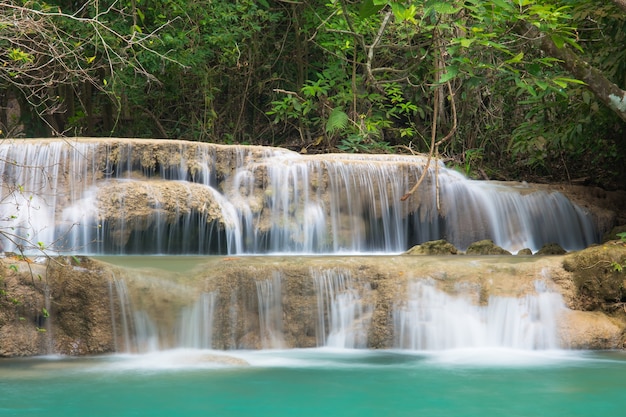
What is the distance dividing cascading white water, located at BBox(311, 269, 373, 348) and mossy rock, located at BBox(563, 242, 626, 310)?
1.84m

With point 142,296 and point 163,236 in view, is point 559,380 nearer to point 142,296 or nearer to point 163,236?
point 142,296

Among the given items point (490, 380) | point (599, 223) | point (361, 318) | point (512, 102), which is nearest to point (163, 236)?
point (361, 318)

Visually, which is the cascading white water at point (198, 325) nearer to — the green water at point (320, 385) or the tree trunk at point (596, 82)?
the green water at point (320, 385)

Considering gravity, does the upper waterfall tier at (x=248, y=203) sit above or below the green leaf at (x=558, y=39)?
below

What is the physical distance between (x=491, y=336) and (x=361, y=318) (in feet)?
3.58

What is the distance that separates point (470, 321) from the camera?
661cm

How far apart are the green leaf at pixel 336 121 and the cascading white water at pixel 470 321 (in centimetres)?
638

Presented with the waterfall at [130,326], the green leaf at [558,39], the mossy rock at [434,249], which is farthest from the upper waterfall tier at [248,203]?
the green leaf at [558,39]

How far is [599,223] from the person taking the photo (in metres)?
10.5

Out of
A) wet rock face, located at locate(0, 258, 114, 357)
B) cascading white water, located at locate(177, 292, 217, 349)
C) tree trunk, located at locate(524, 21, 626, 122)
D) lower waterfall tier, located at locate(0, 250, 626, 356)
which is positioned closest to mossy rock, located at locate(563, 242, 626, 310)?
lower waterfall tier, located at locate(0, 250, 626, 356)

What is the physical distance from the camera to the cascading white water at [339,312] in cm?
650

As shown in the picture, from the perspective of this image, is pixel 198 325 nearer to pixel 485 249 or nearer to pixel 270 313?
pixel 270 313

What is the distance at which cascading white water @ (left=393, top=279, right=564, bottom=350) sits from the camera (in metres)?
6.52

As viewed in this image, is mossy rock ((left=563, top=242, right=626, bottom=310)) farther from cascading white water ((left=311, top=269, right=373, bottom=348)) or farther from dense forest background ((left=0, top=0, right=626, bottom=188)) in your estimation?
dense forest background ((left=0, top=0, right=626, bottom=188))
